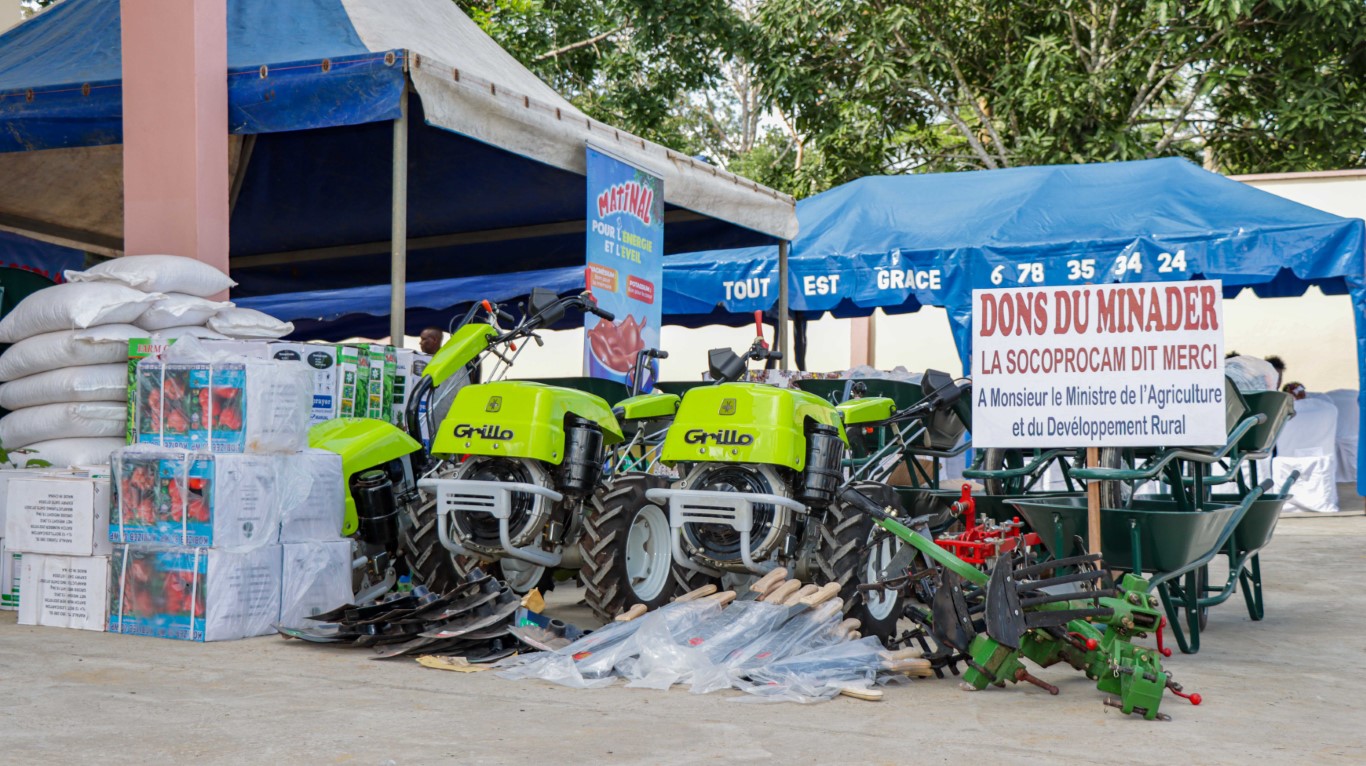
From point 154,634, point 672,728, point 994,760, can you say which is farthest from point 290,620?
point 994,760

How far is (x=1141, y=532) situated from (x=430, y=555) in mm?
2998

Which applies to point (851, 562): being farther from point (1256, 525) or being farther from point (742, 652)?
point (1256, 525)

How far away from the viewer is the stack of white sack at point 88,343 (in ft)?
20.1

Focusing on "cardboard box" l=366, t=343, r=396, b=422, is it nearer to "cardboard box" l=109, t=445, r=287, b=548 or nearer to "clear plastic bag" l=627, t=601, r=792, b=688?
"cardboard box" l=109, t=445, r=287, b=548

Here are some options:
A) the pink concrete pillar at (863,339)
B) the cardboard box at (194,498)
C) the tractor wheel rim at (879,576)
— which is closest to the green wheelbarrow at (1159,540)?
the tractor wheel rim at (879,576)

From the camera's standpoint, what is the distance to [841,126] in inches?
832

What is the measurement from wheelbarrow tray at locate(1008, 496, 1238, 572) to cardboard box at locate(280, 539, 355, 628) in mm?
2975

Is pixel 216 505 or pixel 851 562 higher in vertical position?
pixel 216 505

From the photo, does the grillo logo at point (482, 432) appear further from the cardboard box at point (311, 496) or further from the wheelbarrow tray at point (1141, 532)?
the wheelbarrow tray at point (1141, 532)

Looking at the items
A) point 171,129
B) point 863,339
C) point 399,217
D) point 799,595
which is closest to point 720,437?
point 799,595

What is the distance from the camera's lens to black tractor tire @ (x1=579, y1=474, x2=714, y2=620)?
574 cm

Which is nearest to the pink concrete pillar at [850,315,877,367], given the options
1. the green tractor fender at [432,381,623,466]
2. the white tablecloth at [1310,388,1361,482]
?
the white tablecloth at [1310,388,1361,482]

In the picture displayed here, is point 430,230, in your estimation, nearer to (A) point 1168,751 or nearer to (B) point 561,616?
(B) point 561,616

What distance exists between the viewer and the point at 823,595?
5.28m
